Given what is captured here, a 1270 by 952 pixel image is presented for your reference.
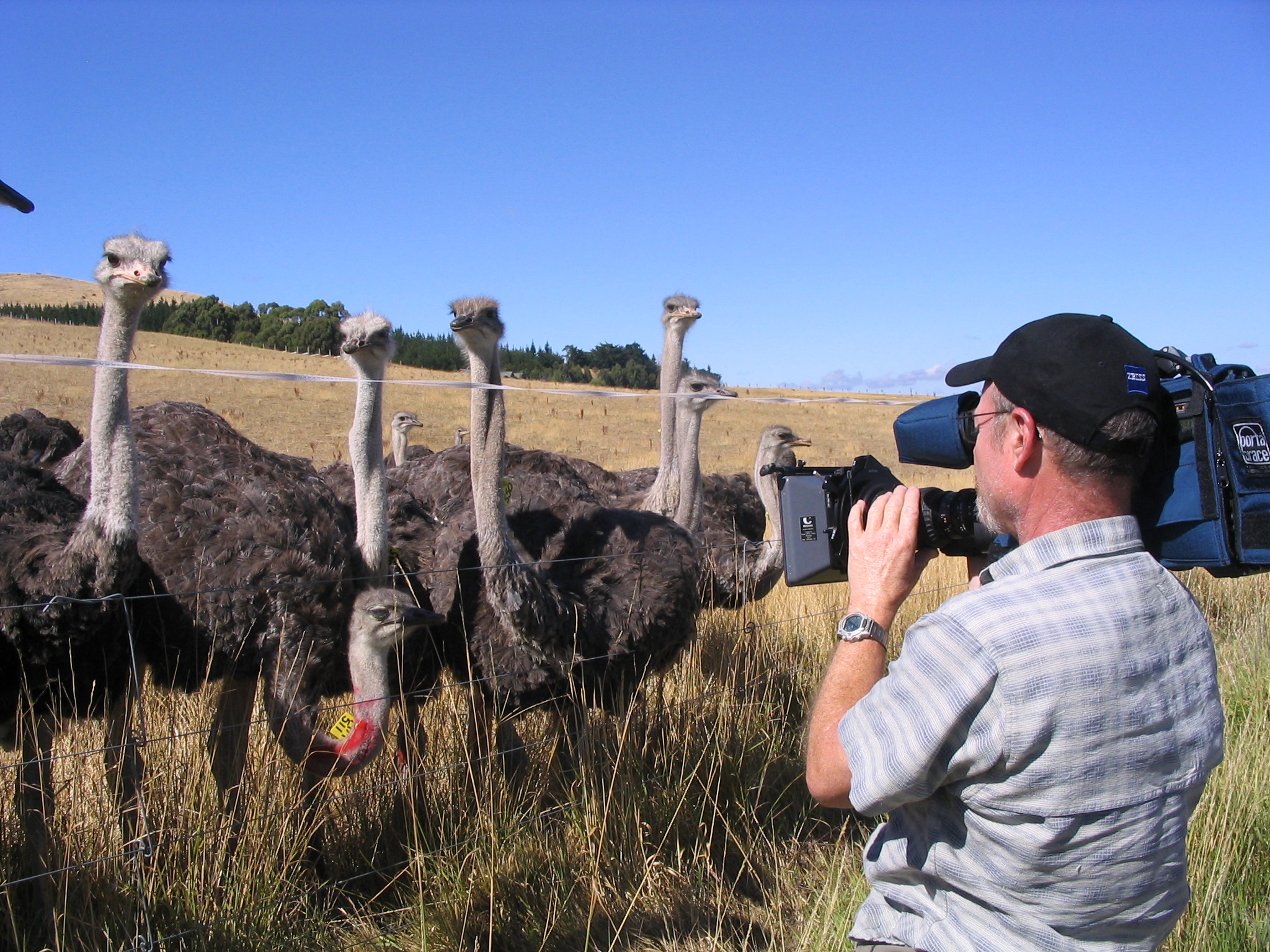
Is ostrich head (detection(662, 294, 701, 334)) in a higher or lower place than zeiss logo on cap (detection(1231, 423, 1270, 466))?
higher

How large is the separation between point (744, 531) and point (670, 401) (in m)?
1.52

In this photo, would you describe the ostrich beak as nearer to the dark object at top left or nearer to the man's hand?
the dark object at top left

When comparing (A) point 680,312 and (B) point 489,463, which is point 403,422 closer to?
(A) point 680,312

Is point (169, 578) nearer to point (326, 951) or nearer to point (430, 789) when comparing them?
point (430, 789)

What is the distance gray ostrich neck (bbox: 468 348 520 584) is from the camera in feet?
14.9

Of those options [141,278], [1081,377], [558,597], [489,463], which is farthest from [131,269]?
[1081,377]

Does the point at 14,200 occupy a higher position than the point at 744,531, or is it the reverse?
the point at 14,200

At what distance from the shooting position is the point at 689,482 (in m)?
6.78

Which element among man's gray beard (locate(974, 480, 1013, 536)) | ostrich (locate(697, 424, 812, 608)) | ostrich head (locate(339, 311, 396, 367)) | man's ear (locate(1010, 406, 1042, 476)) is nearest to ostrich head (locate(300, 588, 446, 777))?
ostrich head (locate(339, 311, 396, 367))

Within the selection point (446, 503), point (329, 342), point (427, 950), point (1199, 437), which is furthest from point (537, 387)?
point (329, 342)

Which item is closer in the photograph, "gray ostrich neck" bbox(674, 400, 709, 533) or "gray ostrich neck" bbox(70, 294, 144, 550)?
"gray ostrich neck" bbox(70, 294, 144, 550)

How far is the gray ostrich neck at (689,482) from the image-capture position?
675cm

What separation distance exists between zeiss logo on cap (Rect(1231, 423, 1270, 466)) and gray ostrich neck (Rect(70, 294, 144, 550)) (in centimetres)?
339

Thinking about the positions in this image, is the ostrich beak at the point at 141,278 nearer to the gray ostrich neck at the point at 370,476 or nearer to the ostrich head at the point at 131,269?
the ostrich head at the point at 131,269
